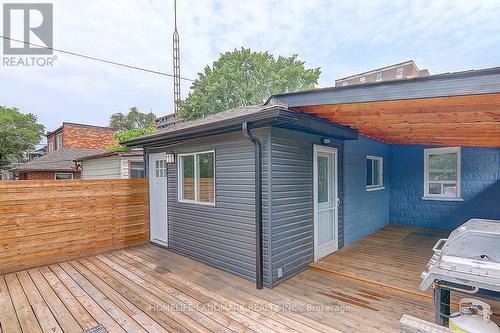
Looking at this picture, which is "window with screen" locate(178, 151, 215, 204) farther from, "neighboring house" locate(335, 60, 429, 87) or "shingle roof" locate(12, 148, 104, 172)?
"neighboring house" locate(335, 60, 429, 87)

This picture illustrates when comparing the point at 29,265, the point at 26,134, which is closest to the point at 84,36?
the point at 29,265

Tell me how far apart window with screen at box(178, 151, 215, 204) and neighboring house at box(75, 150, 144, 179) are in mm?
5476

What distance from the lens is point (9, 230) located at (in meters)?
4.21

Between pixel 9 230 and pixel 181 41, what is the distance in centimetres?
1272

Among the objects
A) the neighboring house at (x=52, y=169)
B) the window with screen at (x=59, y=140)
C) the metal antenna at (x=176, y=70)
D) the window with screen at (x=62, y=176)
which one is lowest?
the window with screen at (x=62, y=176)

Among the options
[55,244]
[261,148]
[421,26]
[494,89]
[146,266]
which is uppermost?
[421,26]

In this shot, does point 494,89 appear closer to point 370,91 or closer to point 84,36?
point 370,91

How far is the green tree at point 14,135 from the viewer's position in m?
20.2

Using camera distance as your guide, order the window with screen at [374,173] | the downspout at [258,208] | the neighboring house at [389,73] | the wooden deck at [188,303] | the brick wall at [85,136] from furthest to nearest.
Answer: the neighboring house at [389,73] → the brick wall at [85,136] → the window with screen at [374,173] → the downspout at [258,208] → the wooden deck at [188,303]

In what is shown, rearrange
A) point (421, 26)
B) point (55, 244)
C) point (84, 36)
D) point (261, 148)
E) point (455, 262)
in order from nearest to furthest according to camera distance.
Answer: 1. point (455, 262)
2. point (261, 148)
3. point (55, 244)
4. point (84, 36)
5. point (421, 26)

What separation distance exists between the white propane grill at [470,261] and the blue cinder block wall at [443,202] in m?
5.00

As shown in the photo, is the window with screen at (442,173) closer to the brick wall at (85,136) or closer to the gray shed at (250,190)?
the gray shed at (250,190)

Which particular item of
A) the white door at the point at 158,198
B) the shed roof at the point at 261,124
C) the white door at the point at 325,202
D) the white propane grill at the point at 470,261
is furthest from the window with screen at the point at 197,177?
the white propane grill at the point at 470,261

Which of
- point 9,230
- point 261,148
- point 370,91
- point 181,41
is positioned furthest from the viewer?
point 181,41
